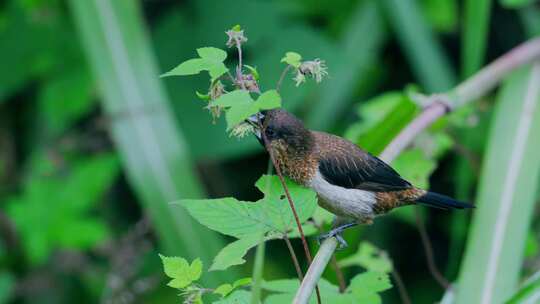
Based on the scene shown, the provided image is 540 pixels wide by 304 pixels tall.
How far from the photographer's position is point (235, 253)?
1.33 meters

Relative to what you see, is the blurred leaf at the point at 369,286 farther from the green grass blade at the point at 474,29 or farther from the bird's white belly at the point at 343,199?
the green grass blade at the point at 474,29

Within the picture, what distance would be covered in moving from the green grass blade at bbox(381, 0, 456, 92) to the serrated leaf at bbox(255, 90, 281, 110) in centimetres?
257

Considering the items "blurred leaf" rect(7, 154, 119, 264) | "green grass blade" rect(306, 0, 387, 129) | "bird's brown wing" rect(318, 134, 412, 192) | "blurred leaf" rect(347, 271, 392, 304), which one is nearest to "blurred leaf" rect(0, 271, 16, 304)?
"blurred leaf" rect(7, 154, 119, 264)

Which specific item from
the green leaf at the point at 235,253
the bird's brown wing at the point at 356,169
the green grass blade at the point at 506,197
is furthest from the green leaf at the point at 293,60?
the green grass blade at the point at 506,197

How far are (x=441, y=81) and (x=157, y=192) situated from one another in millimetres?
1609

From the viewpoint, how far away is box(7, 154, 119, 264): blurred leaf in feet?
11.6

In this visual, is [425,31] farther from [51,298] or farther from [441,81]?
[51,298]

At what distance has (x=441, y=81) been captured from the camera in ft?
12.2

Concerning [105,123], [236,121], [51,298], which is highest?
[105,123]

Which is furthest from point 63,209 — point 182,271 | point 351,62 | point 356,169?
point 182,271

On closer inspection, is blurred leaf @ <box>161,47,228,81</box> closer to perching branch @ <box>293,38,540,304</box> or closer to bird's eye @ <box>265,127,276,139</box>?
perching branch @ <box>293,38,540,304</box>

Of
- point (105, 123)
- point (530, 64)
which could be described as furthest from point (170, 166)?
point (530, 64)

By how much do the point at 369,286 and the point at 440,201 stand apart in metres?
0.54

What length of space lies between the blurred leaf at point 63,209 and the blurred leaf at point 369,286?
6.83 feet
